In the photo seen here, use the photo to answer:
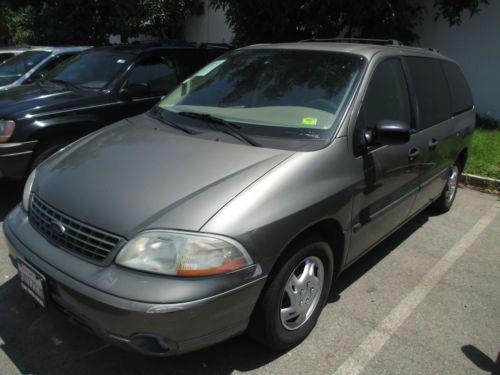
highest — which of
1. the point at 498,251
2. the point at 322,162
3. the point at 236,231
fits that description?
the point at 322,162

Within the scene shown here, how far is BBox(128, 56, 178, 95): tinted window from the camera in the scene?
5.58 meters

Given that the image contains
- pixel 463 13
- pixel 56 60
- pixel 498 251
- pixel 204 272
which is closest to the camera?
pixel 204 272

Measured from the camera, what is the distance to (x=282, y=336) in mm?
2625

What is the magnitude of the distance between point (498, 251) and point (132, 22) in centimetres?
1082

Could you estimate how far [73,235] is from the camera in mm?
2330

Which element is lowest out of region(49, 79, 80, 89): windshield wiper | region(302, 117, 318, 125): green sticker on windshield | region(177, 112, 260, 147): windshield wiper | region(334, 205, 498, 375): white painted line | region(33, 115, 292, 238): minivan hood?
region(334, 205, 498, 375): white painted line

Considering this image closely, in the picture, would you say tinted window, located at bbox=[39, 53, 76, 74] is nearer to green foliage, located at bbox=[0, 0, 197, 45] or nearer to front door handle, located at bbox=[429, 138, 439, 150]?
green foliage, located at bbox=[0, 0, 197, 45]

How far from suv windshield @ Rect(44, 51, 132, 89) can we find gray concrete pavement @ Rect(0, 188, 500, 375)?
2.31 metres

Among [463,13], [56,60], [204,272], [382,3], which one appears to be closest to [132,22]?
[56,60]

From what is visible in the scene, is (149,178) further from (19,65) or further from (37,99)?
(19,65)

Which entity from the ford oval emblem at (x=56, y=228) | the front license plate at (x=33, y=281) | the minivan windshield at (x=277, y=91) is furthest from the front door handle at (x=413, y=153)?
the front license plate at (x=33, y=281)

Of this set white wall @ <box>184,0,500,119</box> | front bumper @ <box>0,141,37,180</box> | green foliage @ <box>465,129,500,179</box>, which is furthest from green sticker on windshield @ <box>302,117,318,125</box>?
white wall @ <box>184,0,500,119</box>

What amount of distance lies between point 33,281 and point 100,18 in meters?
13.0

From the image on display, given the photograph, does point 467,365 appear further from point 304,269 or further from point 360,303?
point 304,269
